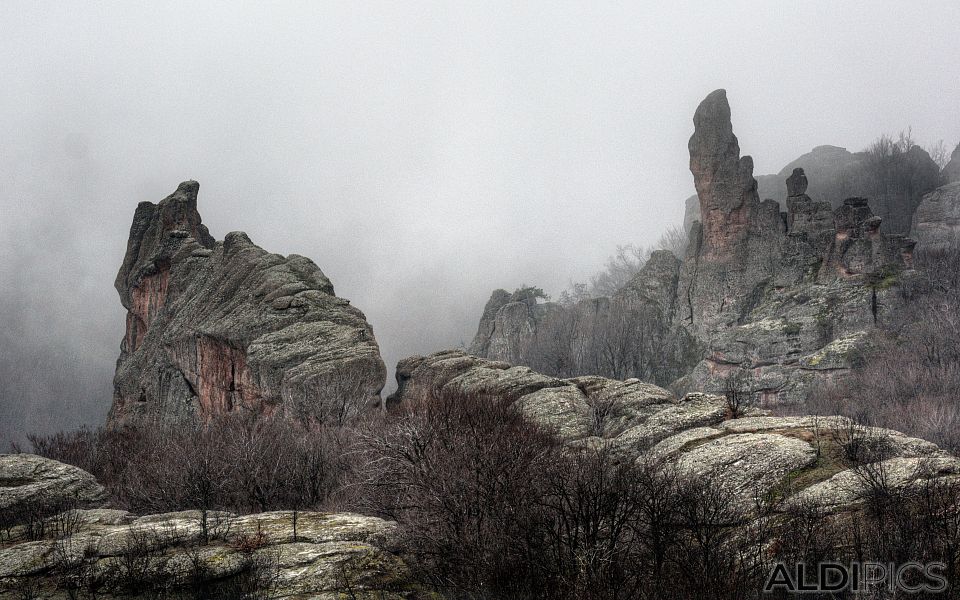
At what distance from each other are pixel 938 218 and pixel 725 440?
269ft

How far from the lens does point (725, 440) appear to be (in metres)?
17.7

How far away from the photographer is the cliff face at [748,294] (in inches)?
2313

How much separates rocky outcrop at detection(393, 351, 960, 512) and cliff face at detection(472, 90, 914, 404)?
122 ft

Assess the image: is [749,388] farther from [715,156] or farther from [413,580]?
[413,580]

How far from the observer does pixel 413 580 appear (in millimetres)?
11844

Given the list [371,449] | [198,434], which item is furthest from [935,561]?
[198,434]

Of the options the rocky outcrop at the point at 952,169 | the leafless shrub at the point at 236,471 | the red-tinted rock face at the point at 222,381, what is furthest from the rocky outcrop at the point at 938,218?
the red-tinted rock face at the point at 222,381

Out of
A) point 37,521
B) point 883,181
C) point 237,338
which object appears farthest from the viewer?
point 883,181

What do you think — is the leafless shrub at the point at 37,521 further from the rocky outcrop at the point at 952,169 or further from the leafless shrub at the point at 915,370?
the rocky outcrop at the point at 952,169

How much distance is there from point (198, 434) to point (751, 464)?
3191 centimetres

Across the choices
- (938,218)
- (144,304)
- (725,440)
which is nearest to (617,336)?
(938,218)

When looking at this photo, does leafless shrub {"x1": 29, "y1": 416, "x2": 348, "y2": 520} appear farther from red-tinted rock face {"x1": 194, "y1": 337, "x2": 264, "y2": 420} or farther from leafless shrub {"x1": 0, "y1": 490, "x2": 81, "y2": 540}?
red-tinted rock face {"x1": 194, "y1": 337, "x2": 264, "y2": 420}

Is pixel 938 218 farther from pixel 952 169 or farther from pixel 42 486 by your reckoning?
pixel 42 486

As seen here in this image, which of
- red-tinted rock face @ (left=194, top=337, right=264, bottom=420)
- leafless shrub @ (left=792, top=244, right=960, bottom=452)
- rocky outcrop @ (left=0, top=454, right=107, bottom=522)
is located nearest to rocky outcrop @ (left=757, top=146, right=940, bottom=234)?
leafless shrub @ (left=792, top=244, right=960, bottom=452)
